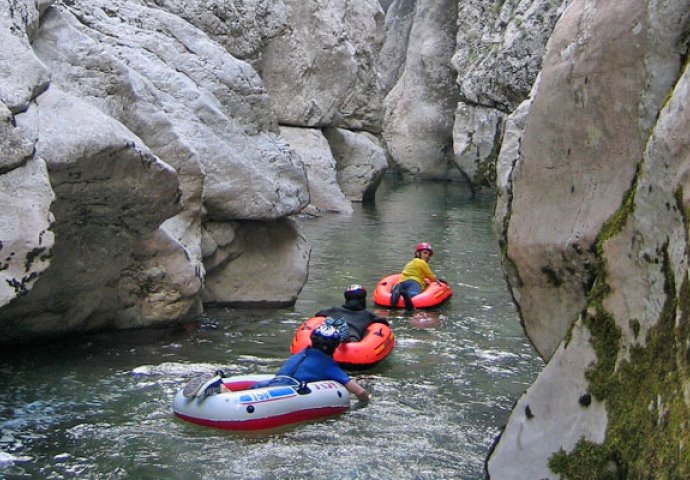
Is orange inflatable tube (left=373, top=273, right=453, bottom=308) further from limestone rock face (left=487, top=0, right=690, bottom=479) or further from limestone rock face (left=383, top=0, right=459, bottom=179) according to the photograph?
limestone rock face (left=383, top=0, right=459, bottom=179)

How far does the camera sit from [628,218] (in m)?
4.88

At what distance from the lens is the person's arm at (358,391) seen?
8.12 metres

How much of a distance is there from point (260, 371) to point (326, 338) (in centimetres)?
128

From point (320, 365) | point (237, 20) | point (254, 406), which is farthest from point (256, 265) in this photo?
point (237, 20)

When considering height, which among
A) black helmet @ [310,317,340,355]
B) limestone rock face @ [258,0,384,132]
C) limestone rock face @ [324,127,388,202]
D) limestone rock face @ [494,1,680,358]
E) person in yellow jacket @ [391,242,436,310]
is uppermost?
limestone rock face @ [258,0,384,132]

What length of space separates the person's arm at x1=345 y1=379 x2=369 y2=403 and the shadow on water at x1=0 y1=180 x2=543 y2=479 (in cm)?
15

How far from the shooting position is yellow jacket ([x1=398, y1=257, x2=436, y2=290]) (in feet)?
42.5

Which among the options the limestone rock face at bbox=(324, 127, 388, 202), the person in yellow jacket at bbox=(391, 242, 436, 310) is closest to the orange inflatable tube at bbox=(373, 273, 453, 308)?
the person in yellow jacket at bbox=(391, 242, 436, 310)

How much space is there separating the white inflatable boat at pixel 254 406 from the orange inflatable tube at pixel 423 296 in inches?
186

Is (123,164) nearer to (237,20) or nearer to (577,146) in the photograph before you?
(577,146)

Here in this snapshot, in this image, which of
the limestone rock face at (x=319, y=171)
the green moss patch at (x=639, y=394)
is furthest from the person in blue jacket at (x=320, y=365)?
the limestone rock face at (x=319, y=171)

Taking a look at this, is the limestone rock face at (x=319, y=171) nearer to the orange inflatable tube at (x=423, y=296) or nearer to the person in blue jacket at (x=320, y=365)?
the orange inflatable tube at (x=423, y=296)

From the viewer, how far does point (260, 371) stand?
916 centimetres

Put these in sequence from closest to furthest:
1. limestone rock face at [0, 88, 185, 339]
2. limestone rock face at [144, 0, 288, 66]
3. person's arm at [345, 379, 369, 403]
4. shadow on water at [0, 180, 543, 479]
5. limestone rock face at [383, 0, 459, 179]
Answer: shadow on water at [0, 180, 543, 479], limestone rock face at [0, 88, 185, 339], person's arm at [345, 379, 369, 403], limestone rock face at [144, 0, 288, 66], limestone rock face at [383, 0, 459, 179]
